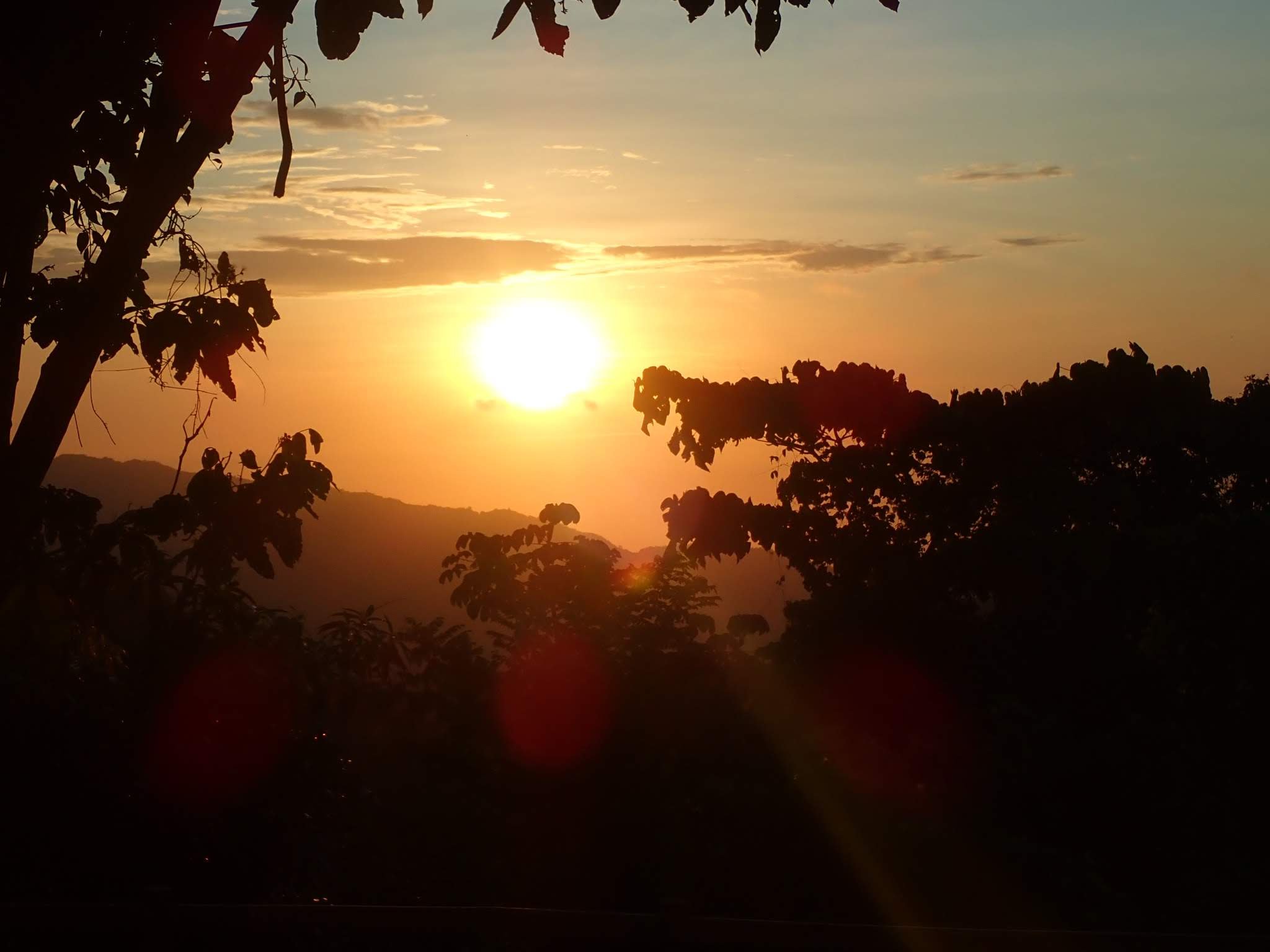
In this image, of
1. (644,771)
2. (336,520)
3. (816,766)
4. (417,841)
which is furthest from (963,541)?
(336,520)

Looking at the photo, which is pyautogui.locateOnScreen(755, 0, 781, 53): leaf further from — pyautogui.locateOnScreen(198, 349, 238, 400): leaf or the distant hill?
the distant hill

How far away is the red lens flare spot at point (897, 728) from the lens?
46.0 feet

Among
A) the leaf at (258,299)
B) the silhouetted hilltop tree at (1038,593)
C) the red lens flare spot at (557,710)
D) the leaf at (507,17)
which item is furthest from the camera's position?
the silhouetted hilltop tree at (1038,593)

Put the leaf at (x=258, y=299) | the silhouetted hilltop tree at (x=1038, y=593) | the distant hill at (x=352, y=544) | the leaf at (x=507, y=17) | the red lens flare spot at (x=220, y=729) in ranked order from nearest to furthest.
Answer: the leaf at (x=507, y=17)
the leaf at (x=258, y=299)
the red lens flare spot at (x=220, y=729)
the silhouetted hilltop tree at (x=1038, y=593)
the distant hill at (x=352, y=544)

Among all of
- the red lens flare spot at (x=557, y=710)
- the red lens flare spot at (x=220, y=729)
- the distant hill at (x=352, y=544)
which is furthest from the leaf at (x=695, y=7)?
the distant hill at (x=352, y=544)

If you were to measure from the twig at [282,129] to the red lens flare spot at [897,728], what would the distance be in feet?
35.3

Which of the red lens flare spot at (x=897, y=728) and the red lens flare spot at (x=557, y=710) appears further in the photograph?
the red lens flare spot at (x=897, y=728)

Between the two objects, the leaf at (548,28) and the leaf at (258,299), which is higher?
the leaf at (548,28)

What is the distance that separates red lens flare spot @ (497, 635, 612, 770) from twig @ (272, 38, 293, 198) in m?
8.85

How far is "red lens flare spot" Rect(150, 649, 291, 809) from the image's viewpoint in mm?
7980

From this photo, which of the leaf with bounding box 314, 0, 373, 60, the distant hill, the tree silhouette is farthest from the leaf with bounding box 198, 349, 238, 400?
the distant hill

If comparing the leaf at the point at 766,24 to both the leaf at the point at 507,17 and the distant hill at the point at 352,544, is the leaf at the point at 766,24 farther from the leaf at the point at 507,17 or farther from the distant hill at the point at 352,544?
the distant hill at the point at 352,544

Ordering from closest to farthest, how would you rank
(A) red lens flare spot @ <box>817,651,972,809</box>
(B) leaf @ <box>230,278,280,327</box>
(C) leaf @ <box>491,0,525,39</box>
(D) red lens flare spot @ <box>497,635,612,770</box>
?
1. (C) leaf @ <box>491,0,525,39</box>
2. (B) leaf @ <box>230,278,280,327</box>
3. (D) red lens flare spot @ <box>497,635,612,770</box>
4. (A) red lens flare spot @ <box>817,651,972,809</box>

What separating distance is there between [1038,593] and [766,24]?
11832 millimetres
